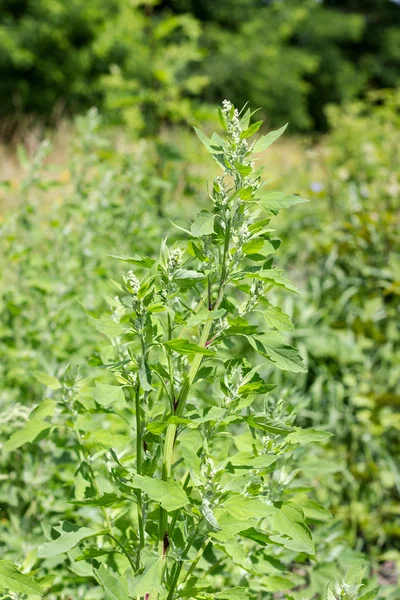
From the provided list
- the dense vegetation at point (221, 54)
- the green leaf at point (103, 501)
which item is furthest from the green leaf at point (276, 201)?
the dense vegetation at point (221, 54)

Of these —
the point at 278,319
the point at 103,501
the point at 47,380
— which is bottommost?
the point at 103,501

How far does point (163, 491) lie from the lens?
2.76 feet

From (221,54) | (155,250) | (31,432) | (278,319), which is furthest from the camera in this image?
(221,54)

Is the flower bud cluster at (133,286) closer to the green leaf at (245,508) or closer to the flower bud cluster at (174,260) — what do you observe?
the flower bud cluster at (174,260)

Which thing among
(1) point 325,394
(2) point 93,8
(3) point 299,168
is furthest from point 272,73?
(1) point 325,394

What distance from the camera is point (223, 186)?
3.08ft

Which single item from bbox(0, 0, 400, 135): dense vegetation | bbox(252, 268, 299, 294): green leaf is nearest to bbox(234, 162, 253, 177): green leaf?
bbox(252, 268, 299, 294): green leaf

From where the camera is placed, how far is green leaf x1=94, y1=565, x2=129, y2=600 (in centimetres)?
87

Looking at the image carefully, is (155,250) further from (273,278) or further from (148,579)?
(148,579)

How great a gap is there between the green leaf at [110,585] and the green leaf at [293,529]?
0.76 ft

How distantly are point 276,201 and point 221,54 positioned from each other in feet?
49.2

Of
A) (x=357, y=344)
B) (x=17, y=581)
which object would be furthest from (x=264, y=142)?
(x=357, y=344)

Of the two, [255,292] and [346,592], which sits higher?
[255,292]

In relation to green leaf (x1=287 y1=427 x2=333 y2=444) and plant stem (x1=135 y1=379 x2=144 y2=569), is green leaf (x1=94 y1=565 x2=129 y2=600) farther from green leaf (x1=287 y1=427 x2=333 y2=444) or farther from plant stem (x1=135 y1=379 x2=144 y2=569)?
green leaf (x1=287 y1=427 x2=333 y2=444)
